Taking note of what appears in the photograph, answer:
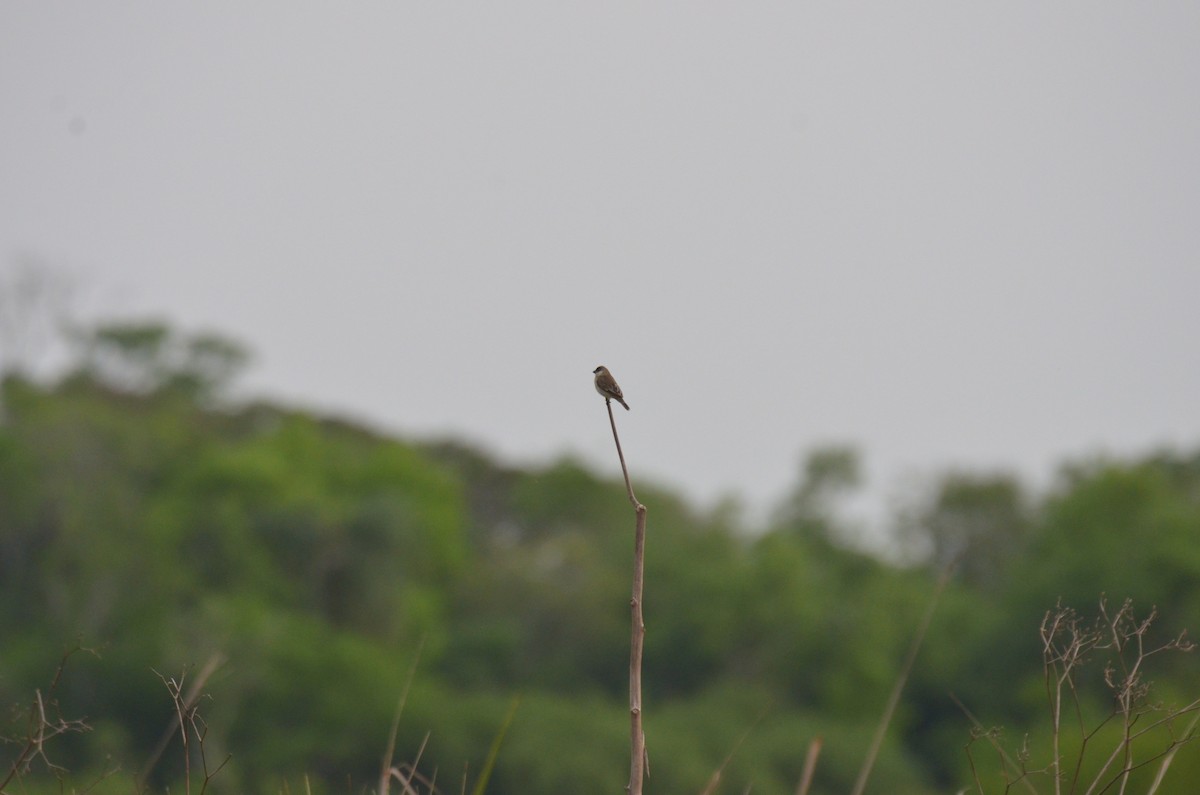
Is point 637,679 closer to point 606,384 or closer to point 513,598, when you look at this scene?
point 606,384

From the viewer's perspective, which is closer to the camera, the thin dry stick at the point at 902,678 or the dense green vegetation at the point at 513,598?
the thin dry stick at the point at 902,678

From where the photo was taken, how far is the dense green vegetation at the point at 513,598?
2015 inches

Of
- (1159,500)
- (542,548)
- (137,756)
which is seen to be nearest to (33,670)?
(137,756)

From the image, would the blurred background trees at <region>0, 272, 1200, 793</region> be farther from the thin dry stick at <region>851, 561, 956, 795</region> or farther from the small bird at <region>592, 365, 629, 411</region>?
the thin dry stick at <region>851, 561, 956, 795</region>

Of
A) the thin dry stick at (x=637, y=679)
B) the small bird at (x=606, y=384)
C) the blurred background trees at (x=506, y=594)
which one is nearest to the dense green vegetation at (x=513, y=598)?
the blurred background trees at (x=506, y=594)

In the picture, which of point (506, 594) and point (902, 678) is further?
point (506, 594)

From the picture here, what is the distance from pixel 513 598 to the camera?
6969 centimetres

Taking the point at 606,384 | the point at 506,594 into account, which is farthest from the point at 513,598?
the point at 606,384

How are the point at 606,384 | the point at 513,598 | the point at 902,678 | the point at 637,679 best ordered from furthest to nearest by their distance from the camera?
the point at 513,598 < the point at 606,384 < the point at 637,679 < the point at 902,678

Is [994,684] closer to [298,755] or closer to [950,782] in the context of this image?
[950,782]

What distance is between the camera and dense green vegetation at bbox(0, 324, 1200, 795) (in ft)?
168

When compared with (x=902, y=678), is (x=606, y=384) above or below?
above

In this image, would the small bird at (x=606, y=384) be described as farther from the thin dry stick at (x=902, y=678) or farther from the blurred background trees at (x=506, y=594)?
the blurred background trees at (x=506, y=594)

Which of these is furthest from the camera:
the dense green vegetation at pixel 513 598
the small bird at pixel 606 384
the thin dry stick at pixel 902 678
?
the dense green vegetation at pixel 513 598
